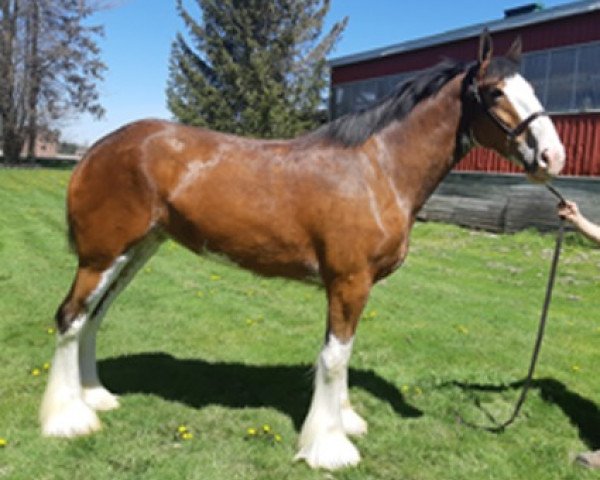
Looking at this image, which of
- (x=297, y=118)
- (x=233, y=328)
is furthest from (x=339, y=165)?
(x=297, y=118)

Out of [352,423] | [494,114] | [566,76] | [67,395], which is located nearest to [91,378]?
[67,395]

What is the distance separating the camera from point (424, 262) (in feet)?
34.7

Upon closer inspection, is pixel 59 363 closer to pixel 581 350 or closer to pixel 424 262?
pixel 581 350

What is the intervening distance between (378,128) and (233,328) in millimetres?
3204

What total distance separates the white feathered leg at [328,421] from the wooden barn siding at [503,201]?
11.5 meters

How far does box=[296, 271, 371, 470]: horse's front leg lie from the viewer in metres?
3.50

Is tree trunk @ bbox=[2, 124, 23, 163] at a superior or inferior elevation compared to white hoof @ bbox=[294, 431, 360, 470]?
superior

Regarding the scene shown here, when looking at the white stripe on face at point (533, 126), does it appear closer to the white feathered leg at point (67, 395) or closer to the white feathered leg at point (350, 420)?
the white feathered leg at point (350, 420)

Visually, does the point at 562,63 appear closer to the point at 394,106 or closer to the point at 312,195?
the point at 394,106

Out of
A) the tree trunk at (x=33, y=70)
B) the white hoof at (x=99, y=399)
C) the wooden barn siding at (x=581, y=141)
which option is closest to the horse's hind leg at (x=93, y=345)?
the white hoof at (x=99, y=399)

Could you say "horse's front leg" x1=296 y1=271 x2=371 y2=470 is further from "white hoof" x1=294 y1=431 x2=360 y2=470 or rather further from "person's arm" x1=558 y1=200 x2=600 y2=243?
"person's arm" x1=558 y1=200 x2=600 y2=243

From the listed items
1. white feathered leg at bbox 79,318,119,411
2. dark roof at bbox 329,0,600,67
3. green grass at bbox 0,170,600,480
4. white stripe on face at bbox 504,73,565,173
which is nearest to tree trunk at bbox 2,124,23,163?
dark roof at bbox 329,0,600,67

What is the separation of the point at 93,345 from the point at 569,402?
3.74 metres

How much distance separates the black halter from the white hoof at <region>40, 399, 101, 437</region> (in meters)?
3.20
